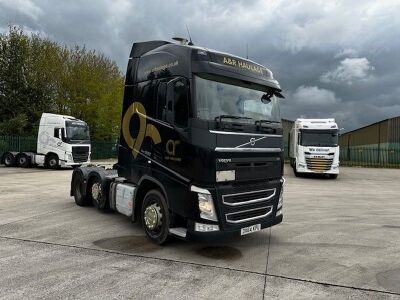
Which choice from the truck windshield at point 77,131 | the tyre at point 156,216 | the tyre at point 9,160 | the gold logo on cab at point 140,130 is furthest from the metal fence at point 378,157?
the tyre at point 156,216

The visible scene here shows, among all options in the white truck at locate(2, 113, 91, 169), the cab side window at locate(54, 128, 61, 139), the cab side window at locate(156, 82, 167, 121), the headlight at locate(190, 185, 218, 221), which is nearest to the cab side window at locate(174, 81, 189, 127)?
the cab side window at locate(156, 82, 167, 121)

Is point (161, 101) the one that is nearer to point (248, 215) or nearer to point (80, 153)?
point (248, 215)

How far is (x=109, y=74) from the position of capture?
1533 inches

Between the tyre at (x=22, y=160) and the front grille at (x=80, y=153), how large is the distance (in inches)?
152

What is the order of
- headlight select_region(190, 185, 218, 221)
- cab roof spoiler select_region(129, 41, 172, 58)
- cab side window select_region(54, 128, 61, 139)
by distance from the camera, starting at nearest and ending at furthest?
headlight select_region(190, 185, 218, 221), cab roof spoiler select_region(129, 41, 172, 58), cab side window select_region(54, 128, 61, 139)

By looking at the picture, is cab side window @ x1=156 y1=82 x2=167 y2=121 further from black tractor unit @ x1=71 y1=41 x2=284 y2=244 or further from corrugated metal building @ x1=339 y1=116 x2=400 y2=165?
corrugated metal building @ x1=339 y1=116 x2=400 y2=165

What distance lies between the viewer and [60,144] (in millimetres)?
23281

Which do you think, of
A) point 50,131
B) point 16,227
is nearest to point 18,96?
point 50,131

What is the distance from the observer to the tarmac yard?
452 cm

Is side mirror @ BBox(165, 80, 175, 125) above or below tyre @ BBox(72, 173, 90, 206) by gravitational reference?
above

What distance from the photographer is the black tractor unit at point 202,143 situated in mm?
5477

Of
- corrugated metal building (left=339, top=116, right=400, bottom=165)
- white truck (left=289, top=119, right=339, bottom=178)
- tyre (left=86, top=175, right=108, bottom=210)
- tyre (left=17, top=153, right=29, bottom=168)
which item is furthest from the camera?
corrugated metal building (left=339, top=116, right=400, bottom=165)

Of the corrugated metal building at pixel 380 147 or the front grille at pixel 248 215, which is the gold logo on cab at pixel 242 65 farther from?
the corrugated metal building at pixel 380 147

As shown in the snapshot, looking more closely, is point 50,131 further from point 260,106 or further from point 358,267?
point 358,267
